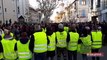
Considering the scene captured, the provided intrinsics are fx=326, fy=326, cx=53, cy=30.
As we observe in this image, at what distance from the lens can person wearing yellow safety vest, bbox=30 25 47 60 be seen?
37.5 feet

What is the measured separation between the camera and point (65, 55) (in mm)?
14797

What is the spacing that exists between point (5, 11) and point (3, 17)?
225 cm

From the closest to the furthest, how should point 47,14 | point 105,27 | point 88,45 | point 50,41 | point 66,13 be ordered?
point 50,41 → point 88,45 → point 105,27 → point 47,14 → point 66,13

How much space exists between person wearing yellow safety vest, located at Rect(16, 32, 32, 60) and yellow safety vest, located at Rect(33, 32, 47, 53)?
1.79ft

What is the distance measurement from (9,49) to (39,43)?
3.77 ft

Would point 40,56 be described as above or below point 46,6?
below

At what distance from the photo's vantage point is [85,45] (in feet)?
47.1

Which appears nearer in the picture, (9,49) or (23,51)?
(23,51)

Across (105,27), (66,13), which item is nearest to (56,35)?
(105,27)

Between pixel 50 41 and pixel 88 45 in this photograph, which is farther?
pixel 88 45

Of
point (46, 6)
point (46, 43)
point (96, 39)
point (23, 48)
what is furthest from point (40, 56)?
point (46, 6)

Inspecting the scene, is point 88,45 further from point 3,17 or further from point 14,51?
point 3,17

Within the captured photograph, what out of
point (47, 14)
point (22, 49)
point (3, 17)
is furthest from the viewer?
point (47, 14)

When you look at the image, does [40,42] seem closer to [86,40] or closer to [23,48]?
[23,48]
